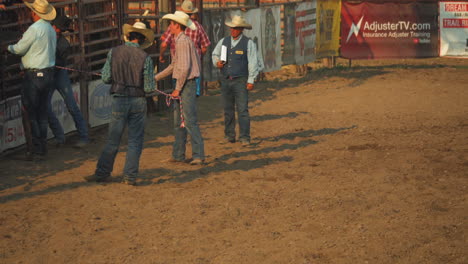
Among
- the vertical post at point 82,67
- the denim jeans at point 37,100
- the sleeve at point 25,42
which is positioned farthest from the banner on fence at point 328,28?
the sleeve at point 25,42

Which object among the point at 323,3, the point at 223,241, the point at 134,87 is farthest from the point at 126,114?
the point at 323,3

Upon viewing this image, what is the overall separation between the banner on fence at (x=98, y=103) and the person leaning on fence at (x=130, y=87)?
358 cm

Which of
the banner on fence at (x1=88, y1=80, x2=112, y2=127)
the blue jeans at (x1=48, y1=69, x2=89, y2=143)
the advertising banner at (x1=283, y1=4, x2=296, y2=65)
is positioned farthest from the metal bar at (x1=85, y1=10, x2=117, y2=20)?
the advertising banner at (x1=283, y1=4, x2=296, y2=65)

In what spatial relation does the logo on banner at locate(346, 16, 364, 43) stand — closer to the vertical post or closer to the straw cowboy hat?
the vertical post

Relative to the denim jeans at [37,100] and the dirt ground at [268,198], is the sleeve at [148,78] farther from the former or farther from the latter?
the denim jeans at [37,100]

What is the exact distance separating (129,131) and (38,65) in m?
1.94

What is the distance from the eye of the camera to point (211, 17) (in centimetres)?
1683

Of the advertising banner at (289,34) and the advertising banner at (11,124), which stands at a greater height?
the advertising banner at (289,34)

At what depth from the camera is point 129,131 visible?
29.4 feet

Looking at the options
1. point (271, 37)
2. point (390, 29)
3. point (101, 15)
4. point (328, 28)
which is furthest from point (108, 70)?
point (390, 29)

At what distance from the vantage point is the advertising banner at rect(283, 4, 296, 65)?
2012 centimetres

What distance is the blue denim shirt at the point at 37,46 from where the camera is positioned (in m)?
9.80

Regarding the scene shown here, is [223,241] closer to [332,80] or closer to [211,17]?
[211,17]

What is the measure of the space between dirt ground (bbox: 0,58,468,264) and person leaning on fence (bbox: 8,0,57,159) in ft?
1.68
